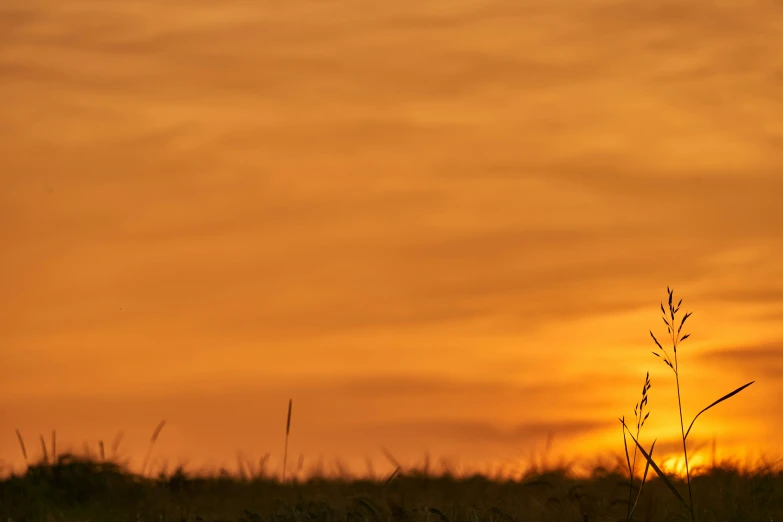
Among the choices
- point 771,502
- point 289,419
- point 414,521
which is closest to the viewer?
point 414,521

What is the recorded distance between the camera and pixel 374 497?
5219mm

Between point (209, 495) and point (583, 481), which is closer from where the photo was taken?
→ point (583, 481)

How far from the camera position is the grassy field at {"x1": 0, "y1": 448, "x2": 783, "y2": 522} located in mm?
4688

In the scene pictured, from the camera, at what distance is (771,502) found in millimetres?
5234

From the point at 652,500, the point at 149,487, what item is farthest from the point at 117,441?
the point at 652,500

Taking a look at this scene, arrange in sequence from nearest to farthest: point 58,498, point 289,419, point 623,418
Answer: point 623,418 < point 289,419 < point 58,498

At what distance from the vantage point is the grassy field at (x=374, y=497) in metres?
4.69

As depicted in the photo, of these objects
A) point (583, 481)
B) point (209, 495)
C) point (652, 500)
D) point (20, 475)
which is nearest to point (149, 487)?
point (209, 495)

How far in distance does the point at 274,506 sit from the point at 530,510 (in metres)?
1.47

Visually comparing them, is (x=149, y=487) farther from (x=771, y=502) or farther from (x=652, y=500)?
(x=771, y=502)

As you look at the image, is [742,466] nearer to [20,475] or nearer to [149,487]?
[149,487]

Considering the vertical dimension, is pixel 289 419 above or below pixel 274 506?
above

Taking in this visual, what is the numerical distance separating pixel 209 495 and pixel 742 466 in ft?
12.3

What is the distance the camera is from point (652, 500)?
4.94 meters
